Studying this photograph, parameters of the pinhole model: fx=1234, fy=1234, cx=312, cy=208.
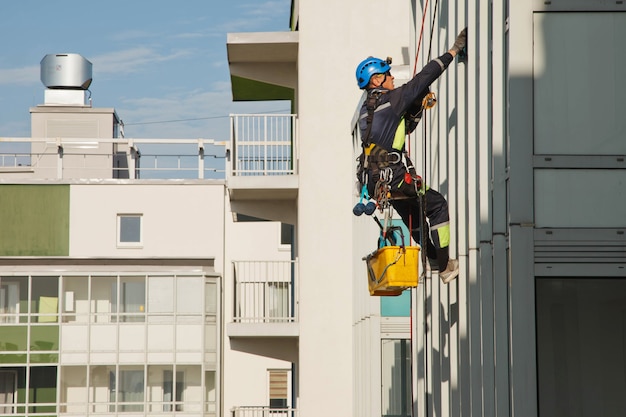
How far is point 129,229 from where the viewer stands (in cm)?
5031

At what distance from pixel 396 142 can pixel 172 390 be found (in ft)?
96.1

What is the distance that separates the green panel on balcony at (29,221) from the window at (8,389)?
685 centimetres

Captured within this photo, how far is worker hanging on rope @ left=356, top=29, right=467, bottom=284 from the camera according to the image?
413 inches

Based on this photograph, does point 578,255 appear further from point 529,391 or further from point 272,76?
point 272,76

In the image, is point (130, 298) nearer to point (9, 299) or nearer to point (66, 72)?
point (9, 299)

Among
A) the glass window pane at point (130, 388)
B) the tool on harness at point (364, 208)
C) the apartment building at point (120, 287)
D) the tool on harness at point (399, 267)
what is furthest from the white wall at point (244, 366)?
the tool on harness at point (399, 267)

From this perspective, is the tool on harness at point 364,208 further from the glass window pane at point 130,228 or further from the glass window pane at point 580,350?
the glass window pane at point 130,228

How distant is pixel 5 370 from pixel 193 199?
12626mm

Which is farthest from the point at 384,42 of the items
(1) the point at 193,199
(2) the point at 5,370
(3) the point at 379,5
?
(1) the point at 193,199

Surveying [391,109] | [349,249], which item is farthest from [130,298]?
[391,109]

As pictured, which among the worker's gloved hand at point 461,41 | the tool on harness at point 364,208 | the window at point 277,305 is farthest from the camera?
the window at point 277,305

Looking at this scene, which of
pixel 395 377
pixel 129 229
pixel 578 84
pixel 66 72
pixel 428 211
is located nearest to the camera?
pixel 578 84

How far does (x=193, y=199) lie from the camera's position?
50.3 m

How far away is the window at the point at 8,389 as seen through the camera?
40.4 meters
